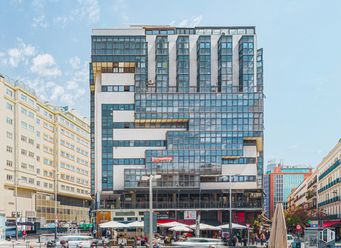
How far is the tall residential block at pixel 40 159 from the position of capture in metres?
83.5

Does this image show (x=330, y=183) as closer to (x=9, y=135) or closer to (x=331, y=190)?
(x=331, y=190)

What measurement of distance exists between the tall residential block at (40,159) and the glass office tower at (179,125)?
1703 centimetres

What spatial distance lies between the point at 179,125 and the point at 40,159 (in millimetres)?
36960

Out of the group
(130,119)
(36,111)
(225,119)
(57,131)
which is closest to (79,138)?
(57,131)

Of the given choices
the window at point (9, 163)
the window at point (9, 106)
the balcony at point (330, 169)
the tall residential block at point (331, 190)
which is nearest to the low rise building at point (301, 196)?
the balcony at point (330, 169)

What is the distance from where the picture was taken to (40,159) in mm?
99750

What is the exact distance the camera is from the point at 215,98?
77.4 meters

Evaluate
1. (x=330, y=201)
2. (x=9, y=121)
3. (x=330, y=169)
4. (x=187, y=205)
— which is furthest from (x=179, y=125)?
(x=9, y=121)

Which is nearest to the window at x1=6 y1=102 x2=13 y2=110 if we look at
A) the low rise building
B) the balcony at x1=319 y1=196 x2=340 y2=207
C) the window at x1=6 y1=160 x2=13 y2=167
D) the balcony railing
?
the window at x1=6 y1=160 x2=13 y2=167

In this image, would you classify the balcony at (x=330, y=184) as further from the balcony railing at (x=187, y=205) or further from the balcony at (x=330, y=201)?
the balcony railing at (x=187, y=205)

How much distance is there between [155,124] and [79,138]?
5159cm

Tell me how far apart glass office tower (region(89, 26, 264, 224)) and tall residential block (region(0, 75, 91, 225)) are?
55.9ft

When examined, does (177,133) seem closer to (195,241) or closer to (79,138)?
(195,241)

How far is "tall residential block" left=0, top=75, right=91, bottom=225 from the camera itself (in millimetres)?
83456
